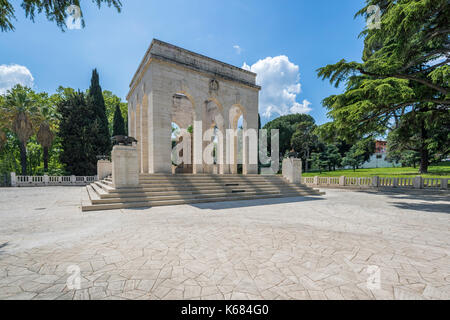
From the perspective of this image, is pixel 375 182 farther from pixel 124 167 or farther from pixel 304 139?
pixel 304 139

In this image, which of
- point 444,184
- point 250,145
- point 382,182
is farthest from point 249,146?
point 444,184

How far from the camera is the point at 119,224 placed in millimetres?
5551

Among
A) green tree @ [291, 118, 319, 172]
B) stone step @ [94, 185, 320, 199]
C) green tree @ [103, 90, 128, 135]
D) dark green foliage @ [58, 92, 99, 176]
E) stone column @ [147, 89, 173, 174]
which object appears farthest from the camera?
green tree @ [291, 118, 319, 172]

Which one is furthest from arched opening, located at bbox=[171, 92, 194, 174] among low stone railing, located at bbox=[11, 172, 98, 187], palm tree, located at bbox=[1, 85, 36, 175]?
palm tree, located at bbox=[1, 85, 36, 175]

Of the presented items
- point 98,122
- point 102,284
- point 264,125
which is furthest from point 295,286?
point 264,125

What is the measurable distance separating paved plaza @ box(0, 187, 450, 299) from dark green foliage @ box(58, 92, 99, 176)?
24.0 meters

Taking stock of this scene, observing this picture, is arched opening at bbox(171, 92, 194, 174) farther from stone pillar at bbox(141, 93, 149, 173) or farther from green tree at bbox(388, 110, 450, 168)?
green tree at bbox(388, 110, 450, 168)

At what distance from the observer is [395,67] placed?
10.8 m

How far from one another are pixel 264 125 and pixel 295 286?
50.2 metres

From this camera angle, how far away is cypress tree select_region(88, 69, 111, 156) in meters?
27.1

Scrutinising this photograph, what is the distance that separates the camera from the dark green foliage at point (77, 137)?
83.3 ft

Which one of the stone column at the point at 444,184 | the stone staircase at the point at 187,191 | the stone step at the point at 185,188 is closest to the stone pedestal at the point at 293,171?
the stone staircase at the point at 187,191

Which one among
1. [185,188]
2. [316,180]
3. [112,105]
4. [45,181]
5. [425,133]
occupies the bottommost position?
[45,181]

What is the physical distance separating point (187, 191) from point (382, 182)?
18026 millimetres
